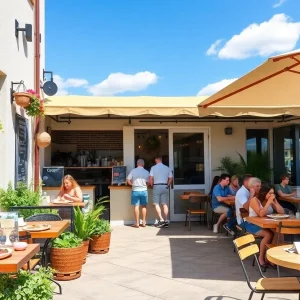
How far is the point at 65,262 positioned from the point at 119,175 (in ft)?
13.5

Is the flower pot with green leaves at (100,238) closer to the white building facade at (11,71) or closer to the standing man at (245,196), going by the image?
the white building facade at (11,71)

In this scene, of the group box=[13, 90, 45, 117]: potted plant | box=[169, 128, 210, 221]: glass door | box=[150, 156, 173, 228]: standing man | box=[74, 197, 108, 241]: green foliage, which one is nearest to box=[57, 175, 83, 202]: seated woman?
box=[74, 197, 108, 241]: green foliage

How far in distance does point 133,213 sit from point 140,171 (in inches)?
43.7

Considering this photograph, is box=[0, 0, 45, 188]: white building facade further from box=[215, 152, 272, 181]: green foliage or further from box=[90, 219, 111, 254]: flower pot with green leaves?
box=[215, 152, 272, 181]: green foliage

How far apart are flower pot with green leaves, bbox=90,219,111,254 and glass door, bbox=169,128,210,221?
3136 millimetres

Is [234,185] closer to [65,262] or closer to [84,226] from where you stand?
[84,226]

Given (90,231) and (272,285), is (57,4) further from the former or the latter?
(272,285)

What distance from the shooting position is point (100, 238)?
5480mm

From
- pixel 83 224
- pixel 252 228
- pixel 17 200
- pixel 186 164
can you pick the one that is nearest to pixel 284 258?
pixel 252 228

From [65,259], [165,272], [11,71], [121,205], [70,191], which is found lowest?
[165,272]

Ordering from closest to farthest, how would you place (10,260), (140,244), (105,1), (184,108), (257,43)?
(10,260) → (140,244) → (184,108) → (105,1) → (257,43)

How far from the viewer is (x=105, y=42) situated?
11.4m

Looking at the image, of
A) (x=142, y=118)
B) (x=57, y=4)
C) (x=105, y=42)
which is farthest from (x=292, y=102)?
(x=105, y=42)

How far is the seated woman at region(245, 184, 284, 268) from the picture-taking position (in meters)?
4.76
